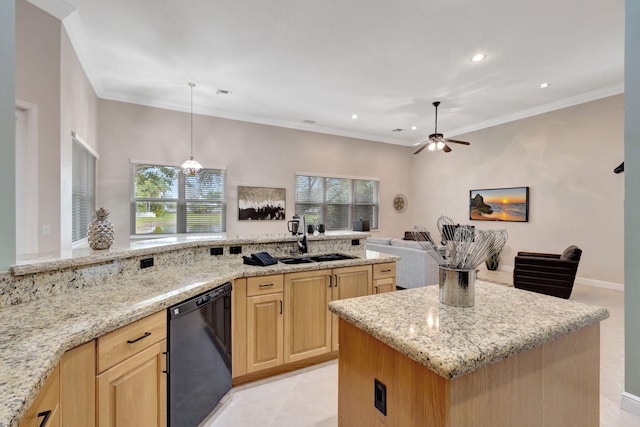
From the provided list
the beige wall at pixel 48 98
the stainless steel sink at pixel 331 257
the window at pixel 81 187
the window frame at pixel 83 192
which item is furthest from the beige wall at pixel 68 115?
the stainless steel sink at pixel 331 257

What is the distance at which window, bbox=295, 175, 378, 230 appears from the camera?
22.9ft

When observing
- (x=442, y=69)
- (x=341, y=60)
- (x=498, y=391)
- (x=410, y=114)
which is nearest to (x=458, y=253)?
(x=498, y=391)

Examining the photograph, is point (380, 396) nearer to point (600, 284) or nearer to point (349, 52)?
point (349, 52)

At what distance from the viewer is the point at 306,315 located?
2533mm

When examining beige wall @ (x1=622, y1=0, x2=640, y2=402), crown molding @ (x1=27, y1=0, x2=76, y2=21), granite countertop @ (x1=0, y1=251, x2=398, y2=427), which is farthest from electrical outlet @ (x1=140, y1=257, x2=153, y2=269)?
beige wall @ (x1=622, y1=0, x2=640, y2=402)

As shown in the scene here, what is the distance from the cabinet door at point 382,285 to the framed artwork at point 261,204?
3935 millimetres

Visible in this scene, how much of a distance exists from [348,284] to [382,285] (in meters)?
0.43

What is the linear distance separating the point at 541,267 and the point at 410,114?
3617mm

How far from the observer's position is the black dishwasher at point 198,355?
5.43 ft

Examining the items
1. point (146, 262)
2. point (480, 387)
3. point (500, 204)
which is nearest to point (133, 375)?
point (146, 262)

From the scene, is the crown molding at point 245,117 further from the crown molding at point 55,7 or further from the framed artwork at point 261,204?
the crown molding at point 55,7

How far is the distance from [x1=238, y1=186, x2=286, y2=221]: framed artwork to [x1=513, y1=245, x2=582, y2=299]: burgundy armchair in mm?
4488

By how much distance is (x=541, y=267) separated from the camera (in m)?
4.22

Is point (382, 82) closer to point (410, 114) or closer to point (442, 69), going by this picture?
point (442, 69)
